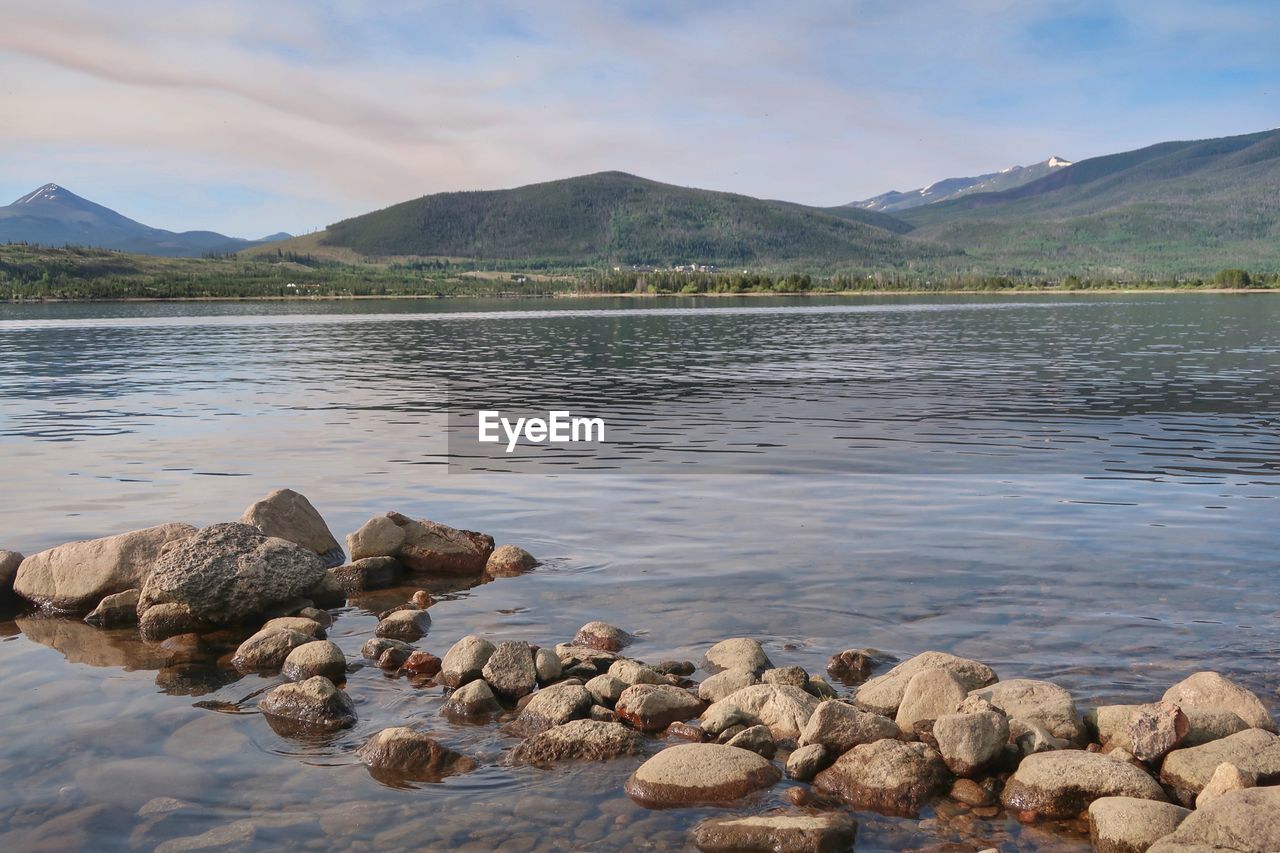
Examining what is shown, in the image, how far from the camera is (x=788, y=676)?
13375mm

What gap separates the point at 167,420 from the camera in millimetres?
44719

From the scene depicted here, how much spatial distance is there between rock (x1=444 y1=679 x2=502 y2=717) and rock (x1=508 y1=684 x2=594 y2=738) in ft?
1.68

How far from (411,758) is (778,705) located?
413cm

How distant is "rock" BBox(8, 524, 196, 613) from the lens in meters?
18.2

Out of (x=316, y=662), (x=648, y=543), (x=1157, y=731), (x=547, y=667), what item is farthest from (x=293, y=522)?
(x=1157, y=731)

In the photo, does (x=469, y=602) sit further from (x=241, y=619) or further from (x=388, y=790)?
(x=388, y=790)

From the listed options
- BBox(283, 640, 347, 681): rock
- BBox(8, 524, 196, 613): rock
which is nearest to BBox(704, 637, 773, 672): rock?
BBox(283, 640, 347, 681): rock

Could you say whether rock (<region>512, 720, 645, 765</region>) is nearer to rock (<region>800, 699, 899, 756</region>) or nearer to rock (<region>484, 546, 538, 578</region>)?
rock (<region>800, 699, 899, 756</region>)

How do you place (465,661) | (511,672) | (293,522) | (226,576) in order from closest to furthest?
(511,672), (465,661), (226,576), (293,522)

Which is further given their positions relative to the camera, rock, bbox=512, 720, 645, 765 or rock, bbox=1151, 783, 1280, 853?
rock, bbox=512, 720, 645, 765

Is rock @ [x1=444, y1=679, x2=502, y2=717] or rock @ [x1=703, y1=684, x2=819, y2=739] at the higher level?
rock @ [x1=703, y1=684, x2=819, y2=739]

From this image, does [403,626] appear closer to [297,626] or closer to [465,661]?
[297,626]

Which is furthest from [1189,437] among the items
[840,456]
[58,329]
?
[58,329]

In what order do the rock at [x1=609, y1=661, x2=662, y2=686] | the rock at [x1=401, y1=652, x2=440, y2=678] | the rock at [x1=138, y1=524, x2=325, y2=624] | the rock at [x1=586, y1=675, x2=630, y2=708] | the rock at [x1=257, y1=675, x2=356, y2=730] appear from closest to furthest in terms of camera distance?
the rock at [x1=257, y1=675, x2=356, y2=730] → the rock at [x1=586, y1=675, x2=630, y2=708] → the rock at [x1=609, y1=661, x2=662, y2=686] → the rock at [x1=401, y1=652, x2=440, y2=678] → the rock at [x1=138, y1=524, x2=325, y2=624]
